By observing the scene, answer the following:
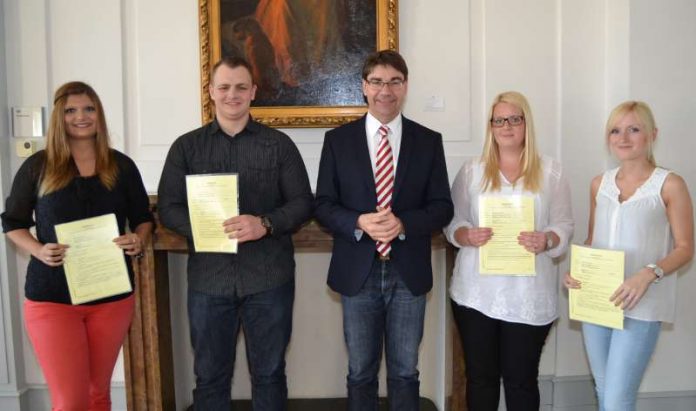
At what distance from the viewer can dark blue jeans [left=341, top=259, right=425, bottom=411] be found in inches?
90.4

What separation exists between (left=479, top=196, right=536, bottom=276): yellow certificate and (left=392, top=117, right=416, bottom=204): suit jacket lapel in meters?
0.36

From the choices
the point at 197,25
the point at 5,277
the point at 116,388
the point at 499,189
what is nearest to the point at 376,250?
the point at 499,189

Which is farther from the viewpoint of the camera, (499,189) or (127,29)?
(127,29)

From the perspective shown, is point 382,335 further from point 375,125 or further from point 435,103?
point 435,103

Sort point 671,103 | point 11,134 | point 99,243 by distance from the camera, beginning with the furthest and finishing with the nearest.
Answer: point 11,134
point 671,103
point 99,243

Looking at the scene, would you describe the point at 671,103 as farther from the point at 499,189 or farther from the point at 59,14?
the point at 59,14

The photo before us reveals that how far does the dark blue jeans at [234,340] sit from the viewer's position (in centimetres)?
229

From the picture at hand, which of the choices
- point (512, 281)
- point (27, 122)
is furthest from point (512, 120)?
point (27, 122)

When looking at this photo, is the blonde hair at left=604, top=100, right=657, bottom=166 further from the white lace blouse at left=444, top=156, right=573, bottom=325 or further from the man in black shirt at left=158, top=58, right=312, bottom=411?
the man in black shirt at left=158, top=58, right=312, bottom=411

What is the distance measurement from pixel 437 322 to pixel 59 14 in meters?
3.10

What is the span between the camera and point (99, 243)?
2.18m

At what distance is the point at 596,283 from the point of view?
2.17 meters

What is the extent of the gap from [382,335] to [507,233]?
0.72m

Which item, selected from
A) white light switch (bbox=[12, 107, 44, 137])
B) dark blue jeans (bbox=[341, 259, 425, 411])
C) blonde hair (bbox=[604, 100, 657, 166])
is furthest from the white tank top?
white light switch (bbox=[12, 107, 44, 137])
